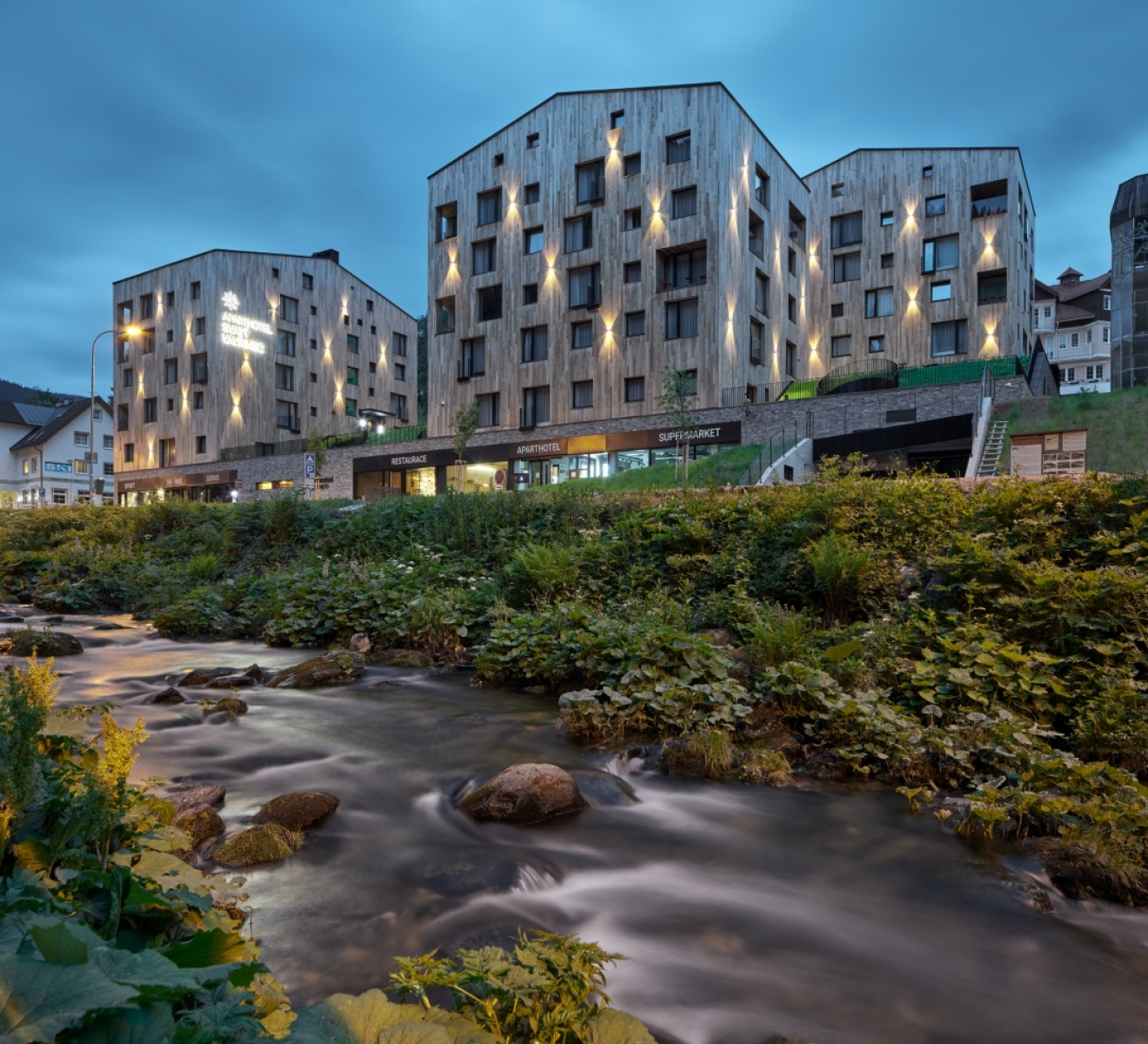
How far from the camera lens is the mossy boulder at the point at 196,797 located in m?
5.23

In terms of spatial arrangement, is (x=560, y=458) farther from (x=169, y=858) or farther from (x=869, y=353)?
(x=169, y=858)

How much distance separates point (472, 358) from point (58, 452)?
49.5 m

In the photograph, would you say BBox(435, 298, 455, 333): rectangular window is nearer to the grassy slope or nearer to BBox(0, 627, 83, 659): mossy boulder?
the grassy slope

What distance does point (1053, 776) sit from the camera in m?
5.75

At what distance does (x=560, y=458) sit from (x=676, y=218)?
13325mm

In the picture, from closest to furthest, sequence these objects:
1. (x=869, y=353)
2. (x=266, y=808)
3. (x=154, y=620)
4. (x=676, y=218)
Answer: (x=266, y=808) → (x=154, y=620) → (x=676, y=218) → (x=869, y=353)

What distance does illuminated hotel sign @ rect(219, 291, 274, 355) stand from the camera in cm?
5453

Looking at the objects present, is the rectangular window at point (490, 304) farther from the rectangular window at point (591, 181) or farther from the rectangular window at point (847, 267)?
the rectangular window at point (847, 267)

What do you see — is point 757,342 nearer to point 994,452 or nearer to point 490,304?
point 490,304

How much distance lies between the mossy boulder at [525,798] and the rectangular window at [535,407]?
34760 millimetres

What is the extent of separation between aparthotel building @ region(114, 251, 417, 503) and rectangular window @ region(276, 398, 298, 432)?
0.08 metres

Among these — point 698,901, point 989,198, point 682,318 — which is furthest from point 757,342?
point 698,901

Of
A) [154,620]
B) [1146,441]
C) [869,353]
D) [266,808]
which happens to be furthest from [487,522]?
[869,353]

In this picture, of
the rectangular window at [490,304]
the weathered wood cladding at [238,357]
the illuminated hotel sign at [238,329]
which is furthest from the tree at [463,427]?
the illuminated hotel sign at [238,329]
